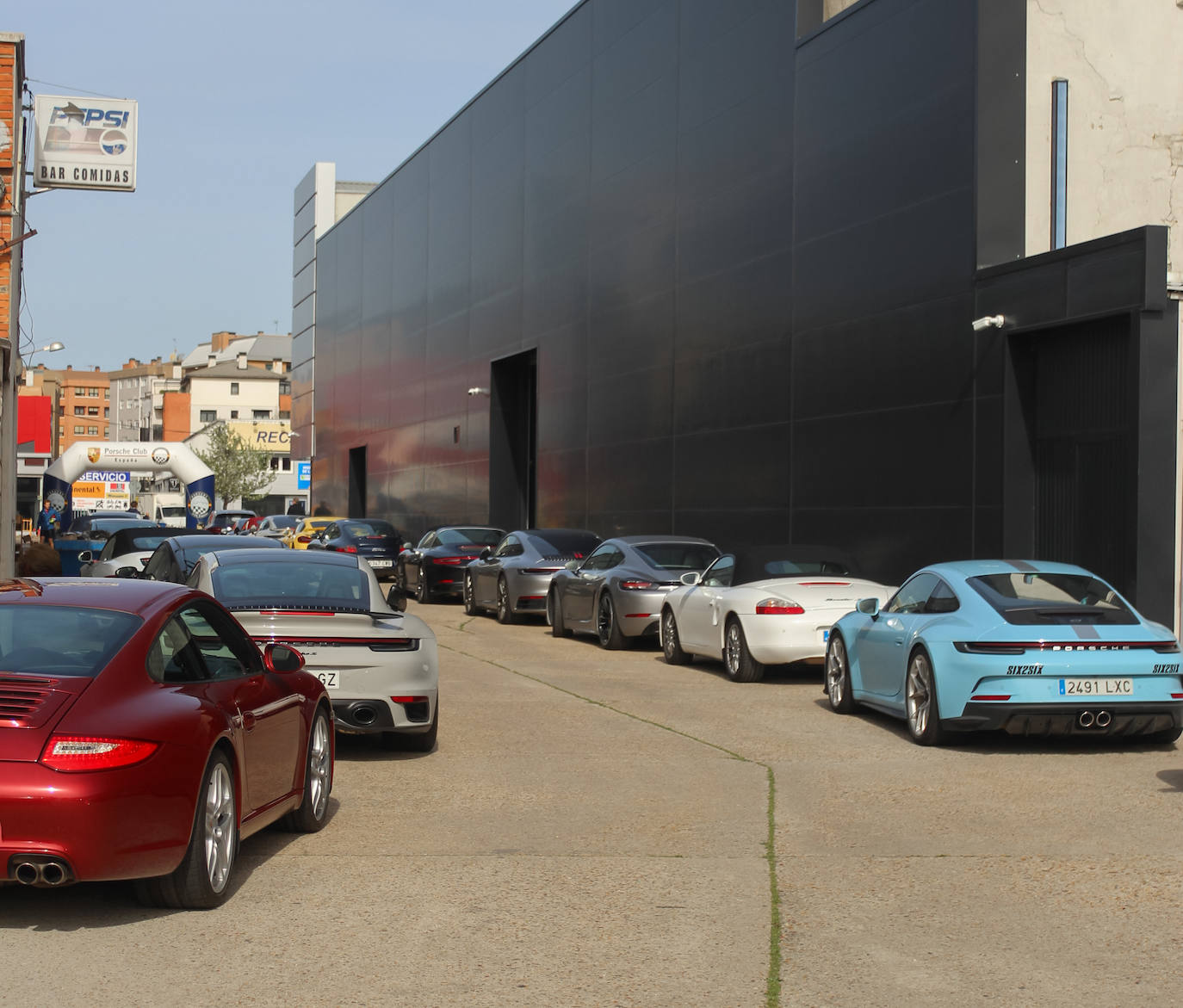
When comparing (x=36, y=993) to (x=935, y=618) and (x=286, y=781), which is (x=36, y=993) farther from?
(x=935, y=618)

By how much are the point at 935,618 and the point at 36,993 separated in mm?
7864

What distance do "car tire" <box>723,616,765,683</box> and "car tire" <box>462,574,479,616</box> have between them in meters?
11.2

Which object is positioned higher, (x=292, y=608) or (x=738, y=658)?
(x=292, y=608)

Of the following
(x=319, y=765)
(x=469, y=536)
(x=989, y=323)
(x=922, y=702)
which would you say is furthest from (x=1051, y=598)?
(x=469, y=536)

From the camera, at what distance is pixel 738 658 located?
1575cm

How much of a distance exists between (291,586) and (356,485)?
50.2 meters

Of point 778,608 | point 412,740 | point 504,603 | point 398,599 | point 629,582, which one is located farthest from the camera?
point 504,603

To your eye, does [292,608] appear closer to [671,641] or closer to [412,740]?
[412,740]

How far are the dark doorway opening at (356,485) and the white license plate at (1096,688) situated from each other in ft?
167

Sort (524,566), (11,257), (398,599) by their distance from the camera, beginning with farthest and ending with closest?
(11,257) → (524,566) → (398,599)

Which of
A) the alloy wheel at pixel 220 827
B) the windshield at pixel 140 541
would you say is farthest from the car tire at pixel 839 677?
the windshield at pixel 140 541

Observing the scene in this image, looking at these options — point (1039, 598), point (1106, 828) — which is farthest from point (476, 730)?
point (1106, 828)

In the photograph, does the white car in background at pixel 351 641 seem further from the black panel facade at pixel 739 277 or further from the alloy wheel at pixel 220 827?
the black panel facade at pixel 739 277

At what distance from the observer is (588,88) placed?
34.8m
